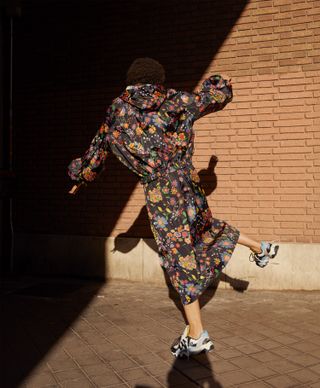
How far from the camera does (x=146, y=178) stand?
3.16 meters

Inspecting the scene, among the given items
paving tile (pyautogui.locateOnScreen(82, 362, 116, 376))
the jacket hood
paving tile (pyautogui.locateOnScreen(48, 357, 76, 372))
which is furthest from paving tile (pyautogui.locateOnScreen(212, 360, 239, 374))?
the jacket hood

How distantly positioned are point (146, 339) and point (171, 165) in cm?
137

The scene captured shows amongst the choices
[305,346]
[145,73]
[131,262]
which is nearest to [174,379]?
[305,346]

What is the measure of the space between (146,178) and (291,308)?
81.0 inches

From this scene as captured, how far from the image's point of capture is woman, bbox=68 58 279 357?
3.04 m

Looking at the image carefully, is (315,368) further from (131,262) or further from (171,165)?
(131,262)

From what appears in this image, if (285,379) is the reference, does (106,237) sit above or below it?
above

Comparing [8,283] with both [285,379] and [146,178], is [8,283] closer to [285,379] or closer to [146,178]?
[146,178]

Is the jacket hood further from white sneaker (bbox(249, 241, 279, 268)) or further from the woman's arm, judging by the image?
white sneaker (bbox(249, 241, 279, 268))

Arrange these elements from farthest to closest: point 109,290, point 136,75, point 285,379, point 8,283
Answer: point 8,283 < point 109,290 < point 136,75 < point 285,379

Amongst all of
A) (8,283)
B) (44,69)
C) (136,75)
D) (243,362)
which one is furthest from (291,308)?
(44,69)

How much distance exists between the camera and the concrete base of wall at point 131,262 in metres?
4.65

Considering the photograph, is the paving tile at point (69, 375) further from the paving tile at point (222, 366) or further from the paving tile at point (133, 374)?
the paving tile at point (222, 366)

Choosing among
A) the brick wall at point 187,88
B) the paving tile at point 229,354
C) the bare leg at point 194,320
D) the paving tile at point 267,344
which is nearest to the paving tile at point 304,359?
the paving tile at point 267,344
